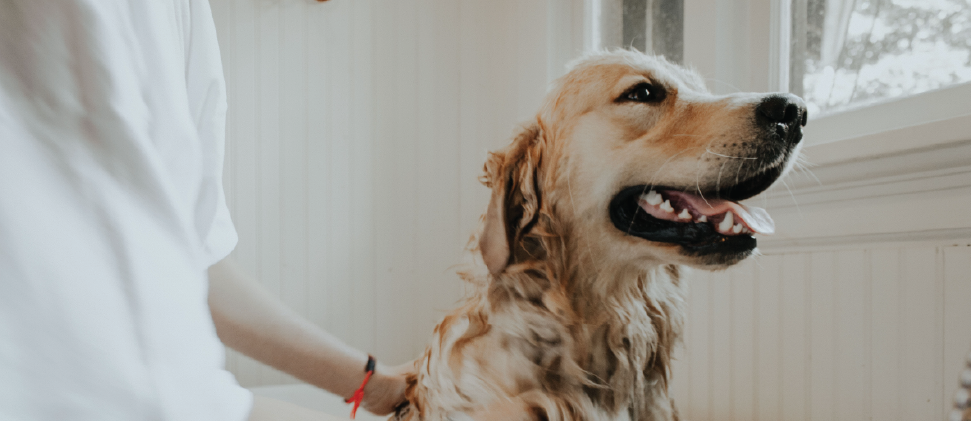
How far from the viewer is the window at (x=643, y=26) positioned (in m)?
1.44

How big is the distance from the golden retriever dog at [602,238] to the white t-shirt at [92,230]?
1.49 feet

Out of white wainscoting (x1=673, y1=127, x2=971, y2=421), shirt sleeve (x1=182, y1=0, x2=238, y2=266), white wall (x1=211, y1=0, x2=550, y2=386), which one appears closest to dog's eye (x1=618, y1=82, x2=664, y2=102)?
white wainscoting (x1=673, y1=127, x2=971, y2=421)

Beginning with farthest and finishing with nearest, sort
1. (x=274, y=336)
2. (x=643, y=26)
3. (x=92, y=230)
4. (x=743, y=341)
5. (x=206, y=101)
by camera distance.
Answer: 1. (x=643, y=26)
2. (x=743, y=341)
3. (x=274, y=336)
4. (x=206, y=101)
5. (x=92, y=230)

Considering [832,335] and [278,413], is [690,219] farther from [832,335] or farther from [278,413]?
[278,413]

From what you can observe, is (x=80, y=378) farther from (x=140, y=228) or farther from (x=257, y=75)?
(x=257, y=75)

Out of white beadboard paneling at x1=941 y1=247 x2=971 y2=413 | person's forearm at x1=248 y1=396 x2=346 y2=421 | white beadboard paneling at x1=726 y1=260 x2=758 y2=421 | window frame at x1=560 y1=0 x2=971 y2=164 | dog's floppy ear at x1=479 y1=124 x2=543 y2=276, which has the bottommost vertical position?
white beadboard paneling at x1=726 y1=260 x2=758 y2=421

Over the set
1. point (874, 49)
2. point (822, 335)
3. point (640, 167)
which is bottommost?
point (822, 335)

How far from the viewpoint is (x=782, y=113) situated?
700 mm

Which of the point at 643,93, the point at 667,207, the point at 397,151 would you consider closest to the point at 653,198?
the point at 667,207

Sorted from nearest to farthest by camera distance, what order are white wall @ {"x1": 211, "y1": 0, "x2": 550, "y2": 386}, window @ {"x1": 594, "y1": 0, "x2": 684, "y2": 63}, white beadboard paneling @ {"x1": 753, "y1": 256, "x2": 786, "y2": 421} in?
white beadboard paneling @ {"x1": 753, "y1": 256, "x2": 786, "y2": 421}, window @ {"x1": 594, "y1": 0, "x2": 684, "y2": 63}, white wall @ {"x1": 211, "y1": 0, "x2": 550, "y2": 386}

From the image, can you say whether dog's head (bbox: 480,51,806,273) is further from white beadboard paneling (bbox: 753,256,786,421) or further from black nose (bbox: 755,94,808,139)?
white beadboard paneling (bbox: 753,256,786,421)

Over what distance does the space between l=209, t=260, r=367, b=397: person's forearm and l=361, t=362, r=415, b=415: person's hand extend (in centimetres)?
3

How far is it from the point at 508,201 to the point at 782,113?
0.37 m

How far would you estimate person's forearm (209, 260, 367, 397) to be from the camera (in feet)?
2.85
